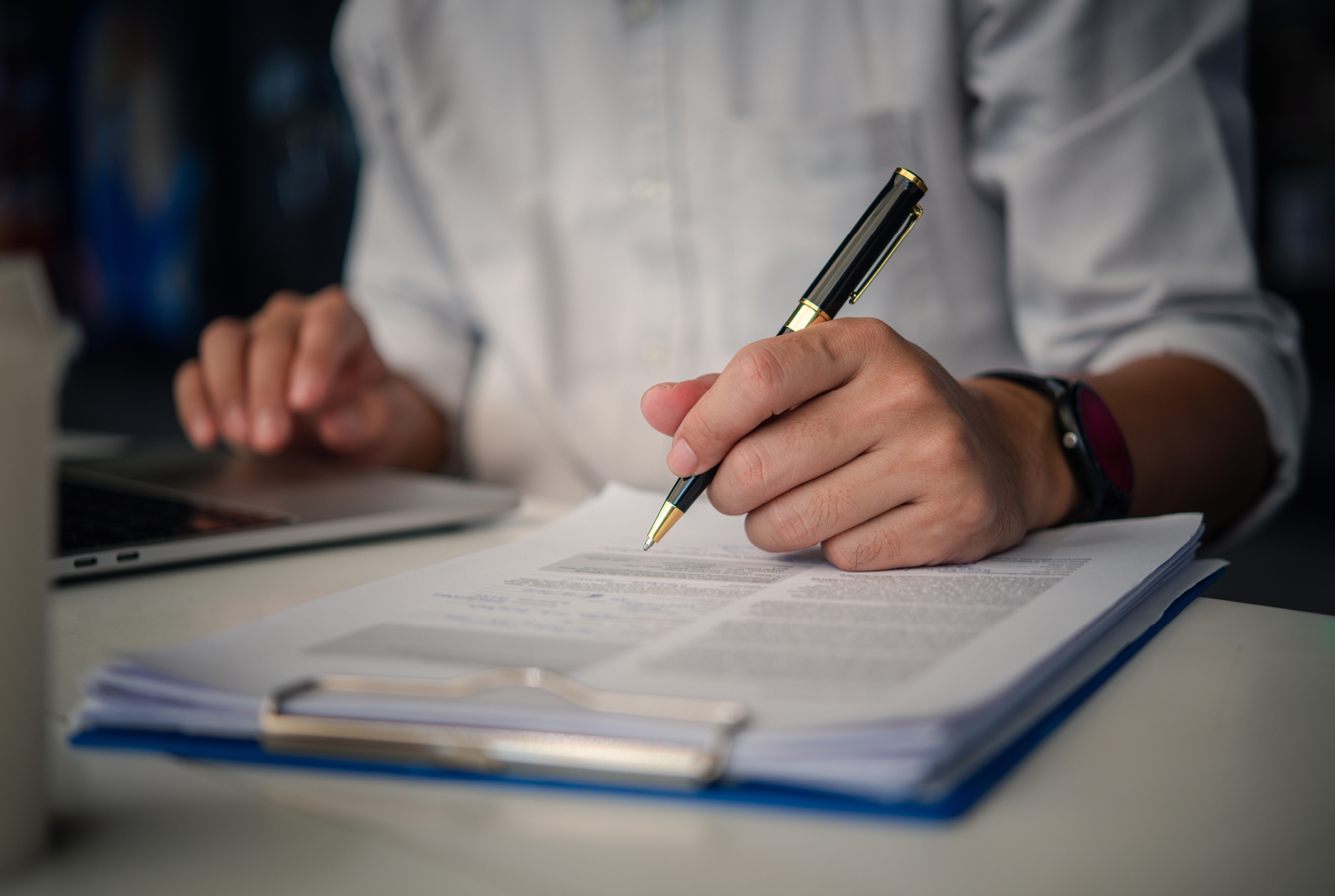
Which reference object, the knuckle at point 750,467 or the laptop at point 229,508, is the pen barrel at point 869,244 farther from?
the laptop at point 229,508

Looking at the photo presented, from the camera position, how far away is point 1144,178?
27.5 inches

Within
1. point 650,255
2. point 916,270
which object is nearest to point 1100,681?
point 916,270

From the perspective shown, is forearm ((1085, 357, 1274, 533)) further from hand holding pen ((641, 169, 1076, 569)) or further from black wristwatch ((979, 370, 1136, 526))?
hand holding pen ((641, 169, 1076, 569))

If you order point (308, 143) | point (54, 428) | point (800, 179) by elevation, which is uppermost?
point (308, 143)

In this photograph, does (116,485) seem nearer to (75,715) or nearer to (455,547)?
(455,547)

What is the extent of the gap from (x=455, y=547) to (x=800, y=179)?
479 millimetres

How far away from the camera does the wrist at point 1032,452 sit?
0.46 meters

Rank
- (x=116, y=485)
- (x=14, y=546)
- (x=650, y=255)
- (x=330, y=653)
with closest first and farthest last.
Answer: (x=14, y=546), (x=330, y=653), (x=116, y=485), (x=650, y=255)

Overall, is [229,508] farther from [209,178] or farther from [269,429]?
[209,178]

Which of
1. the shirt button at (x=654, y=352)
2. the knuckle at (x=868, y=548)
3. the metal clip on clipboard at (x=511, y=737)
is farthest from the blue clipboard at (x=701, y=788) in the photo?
the shirt button at (x=654, y=352)

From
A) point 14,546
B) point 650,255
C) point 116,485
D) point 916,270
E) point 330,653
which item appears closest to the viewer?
point 14,546

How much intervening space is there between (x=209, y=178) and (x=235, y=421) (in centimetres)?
199

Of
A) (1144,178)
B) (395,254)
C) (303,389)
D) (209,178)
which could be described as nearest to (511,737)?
(303,389)

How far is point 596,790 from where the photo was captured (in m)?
0.24
